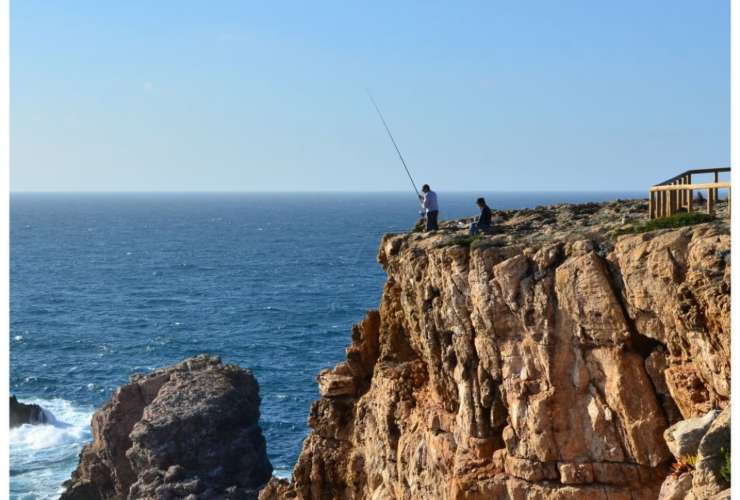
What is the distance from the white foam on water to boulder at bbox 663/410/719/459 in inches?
1472

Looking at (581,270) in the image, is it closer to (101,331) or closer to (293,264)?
(101,331)

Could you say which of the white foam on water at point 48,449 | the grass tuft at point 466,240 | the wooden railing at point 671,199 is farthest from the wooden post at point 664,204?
the white foam on water at point 48,449

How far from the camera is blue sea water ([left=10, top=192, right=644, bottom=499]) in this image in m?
58.8

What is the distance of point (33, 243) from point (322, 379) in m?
136

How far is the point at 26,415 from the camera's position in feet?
198

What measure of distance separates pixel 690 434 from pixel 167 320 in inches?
2932

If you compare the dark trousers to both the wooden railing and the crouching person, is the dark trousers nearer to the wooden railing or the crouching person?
the crouching person

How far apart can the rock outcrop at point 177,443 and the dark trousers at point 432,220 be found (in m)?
19.9

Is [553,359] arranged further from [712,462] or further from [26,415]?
[26,415]

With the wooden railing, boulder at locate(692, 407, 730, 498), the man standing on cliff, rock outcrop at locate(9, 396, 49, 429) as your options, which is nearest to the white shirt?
the man standing on cliff

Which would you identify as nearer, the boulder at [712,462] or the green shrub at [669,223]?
the boulder at [712,462]

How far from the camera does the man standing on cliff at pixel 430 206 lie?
28828mm

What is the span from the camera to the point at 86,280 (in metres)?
116

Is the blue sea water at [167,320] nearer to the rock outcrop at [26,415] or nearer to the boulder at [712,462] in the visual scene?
the rock outcrop at [26,415]
